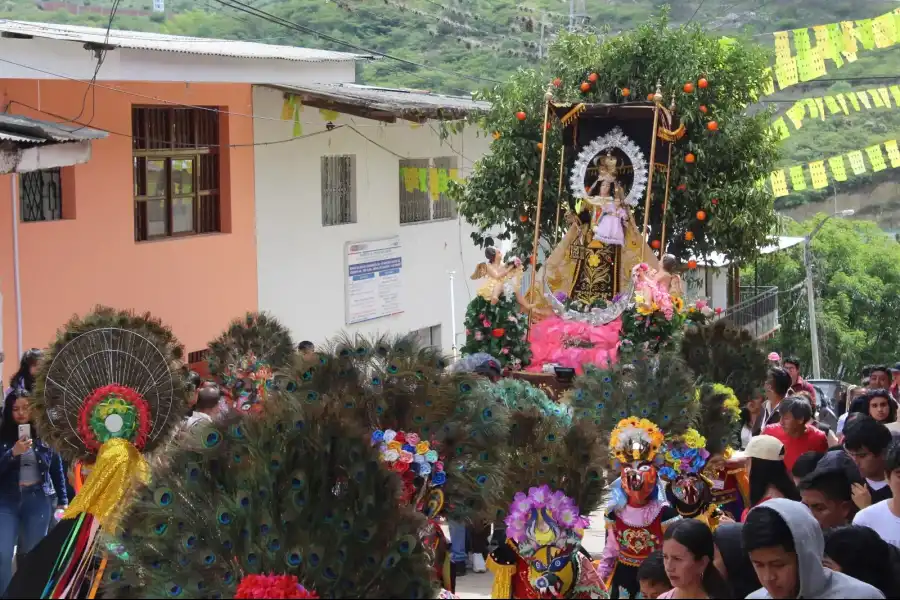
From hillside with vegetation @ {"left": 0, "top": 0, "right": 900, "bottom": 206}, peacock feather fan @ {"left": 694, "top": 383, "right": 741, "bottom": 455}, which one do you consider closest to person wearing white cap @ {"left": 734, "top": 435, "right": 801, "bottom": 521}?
peacock feather fan @ {"left": 694, "top": 383, "right": 741, "bottom": 455}

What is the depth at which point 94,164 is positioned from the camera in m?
14.4

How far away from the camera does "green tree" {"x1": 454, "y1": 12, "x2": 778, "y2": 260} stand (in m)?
17.7

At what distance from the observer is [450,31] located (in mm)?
40062

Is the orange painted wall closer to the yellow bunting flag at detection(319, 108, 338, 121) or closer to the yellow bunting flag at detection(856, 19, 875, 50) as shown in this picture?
the yellow bunting flag at detection(319, 108, 338, 121)

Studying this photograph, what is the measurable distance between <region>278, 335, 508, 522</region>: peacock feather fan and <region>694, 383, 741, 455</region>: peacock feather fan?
1.65 m

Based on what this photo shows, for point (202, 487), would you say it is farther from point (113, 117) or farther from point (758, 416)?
point (113, 117)

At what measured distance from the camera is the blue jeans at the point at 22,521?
7.54 metres

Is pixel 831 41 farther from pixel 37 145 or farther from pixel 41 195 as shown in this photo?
pixel 37 145

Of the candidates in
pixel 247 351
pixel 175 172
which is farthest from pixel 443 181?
pixel 247 351

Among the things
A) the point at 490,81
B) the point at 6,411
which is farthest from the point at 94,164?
the point at 490,81

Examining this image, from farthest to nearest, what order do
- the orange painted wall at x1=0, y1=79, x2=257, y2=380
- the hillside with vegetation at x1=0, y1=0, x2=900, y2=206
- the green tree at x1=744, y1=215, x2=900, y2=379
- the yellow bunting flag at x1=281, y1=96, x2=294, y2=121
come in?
the green tree at x1=744, y1=215, x2=900, y2=379
the hillside with vegetation at x1=0, y1=0, x2=900, y2=206
the yellow bunting flag at x1=281, y1=96, x2=294, y2=121
the orange painted wall at x1=0, y1=79, x2=257, y2=380

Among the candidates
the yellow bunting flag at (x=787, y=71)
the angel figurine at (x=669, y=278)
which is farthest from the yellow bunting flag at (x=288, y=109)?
the yellow bunting flag at (x=787, y=71)

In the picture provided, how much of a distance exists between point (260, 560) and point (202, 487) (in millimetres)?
493

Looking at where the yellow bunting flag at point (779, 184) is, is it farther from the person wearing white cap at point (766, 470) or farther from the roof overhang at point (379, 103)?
the person wearing white cap at point (766, 470)
